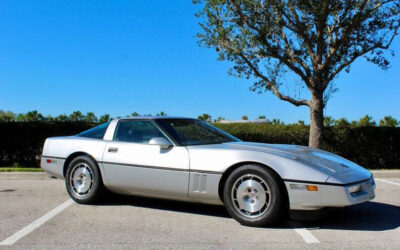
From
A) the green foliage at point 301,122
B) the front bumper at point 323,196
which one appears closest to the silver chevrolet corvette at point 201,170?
the front bumper at point 323,196

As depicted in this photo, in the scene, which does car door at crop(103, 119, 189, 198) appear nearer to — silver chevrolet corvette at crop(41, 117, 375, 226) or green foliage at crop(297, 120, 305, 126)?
silver chevrolet corvette at crop(41, 117, 375, 226)

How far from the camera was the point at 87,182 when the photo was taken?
5551 millimetres

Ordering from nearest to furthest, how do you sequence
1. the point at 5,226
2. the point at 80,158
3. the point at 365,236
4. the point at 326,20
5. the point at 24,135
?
the point at 365,236, the point at 5,226, the point at 80,158, the point at 326,20, the point at 24,135

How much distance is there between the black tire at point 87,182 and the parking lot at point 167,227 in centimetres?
12

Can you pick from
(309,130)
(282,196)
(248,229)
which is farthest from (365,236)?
(309,130)

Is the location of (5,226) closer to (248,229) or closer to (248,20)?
(248,229)

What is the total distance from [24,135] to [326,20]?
8.95 metres

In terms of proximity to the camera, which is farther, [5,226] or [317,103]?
[317,103]

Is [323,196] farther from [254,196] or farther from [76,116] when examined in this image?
[76,116]

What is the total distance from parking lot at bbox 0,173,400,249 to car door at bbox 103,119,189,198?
0.35m

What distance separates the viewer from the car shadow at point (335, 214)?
175 inches

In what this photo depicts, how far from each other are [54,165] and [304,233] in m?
3.81

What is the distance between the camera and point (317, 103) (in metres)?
10.8

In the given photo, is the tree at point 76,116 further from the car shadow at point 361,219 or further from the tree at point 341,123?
the car shadow at point 361,219
